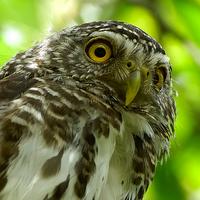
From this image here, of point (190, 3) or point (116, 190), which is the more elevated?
point (190, 3)

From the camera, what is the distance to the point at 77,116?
144 inches

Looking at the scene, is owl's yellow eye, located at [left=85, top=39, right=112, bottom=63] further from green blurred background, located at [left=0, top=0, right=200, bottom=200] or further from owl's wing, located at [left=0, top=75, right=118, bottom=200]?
green blurred background, located at [left=0, top=0, right=200, bottom=200]

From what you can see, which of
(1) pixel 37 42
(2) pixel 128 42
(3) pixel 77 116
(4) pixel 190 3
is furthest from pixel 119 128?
(4) pixel 190 3

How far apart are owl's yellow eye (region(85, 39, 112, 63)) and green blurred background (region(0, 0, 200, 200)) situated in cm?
61

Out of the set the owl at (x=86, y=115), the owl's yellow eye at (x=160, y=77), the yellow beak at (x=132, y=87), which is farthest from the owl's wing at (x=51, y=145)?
the owl's yellow eye at (x=160, y=77)

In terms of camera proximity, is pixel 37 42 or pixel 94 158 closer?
pixel 94 158

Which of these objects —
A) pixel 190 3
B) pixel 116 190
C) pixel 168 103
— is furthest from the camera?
pixel 190 3

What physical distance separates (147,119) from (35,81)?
1.79 ft

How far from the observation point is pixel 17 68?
13.0ft

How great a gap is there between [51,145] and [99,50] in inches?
25.1

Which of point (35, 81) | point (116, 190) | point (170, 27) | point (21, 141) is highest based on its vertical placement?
point (170, 27)

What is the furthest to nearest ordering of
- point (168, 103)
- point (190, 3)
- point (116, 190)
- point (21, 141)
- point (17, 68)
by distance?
point (190, 3) < point (168, 103) < point (17, 68) < point (116, 190) < point (21, 141)

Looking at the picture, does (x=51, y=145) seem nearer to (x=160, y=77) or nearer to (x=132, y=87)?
(x=132, y=87)

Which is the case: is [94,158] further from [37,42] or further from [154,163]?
[37,42]
